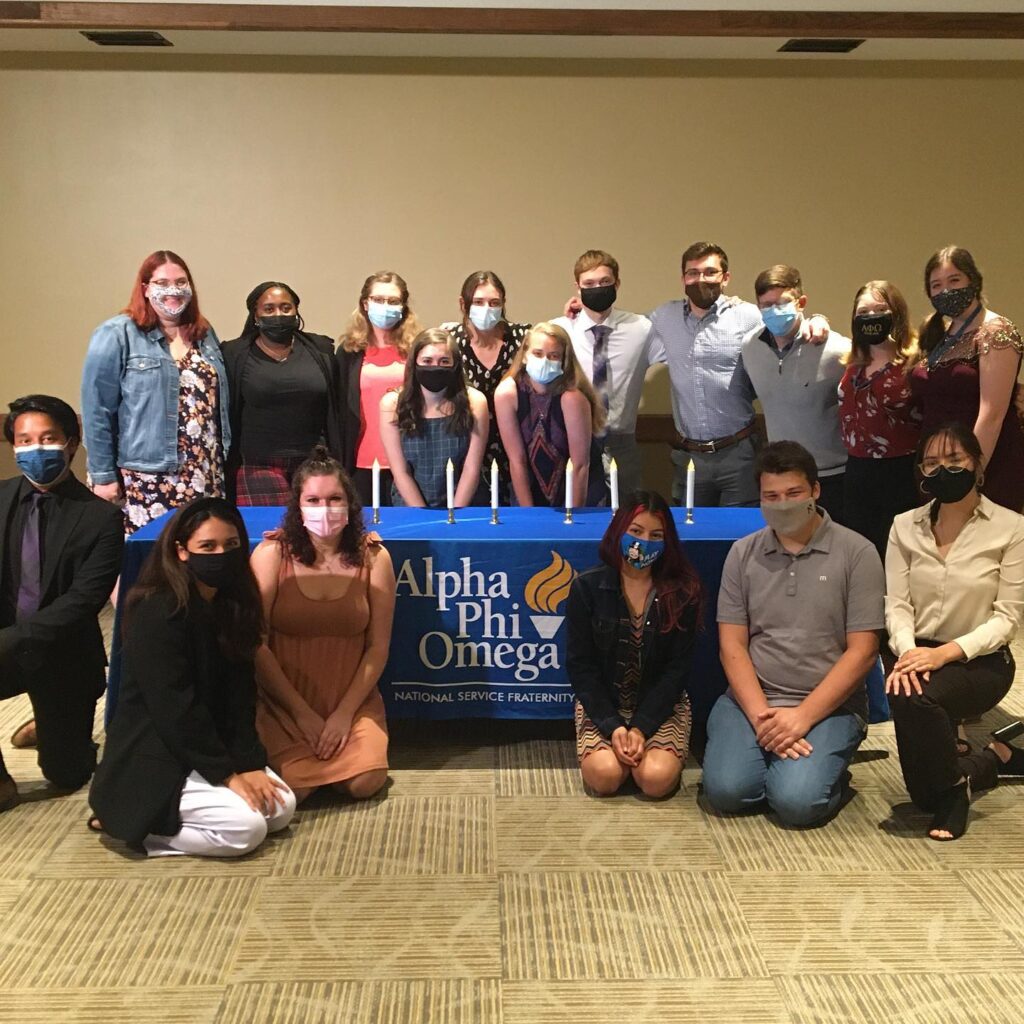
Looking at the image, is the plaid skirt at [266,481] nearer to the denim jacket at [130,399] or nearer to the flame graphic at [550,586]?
the denim jacket at [130,399]

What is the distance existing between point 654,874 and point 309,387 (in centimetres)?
228

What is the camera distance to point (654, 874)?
2.94m

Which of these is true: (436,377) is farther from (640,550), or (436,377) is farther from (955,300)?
(955,300)

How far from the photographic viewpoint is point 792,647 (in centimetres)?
334

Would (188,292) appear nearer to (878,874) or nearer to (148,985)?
(148,985)

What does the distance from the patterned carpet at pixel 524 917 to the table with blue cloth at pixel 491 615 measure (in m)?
0.35

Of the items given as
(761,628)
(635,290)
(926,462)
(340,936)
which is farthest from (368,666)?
(635,290)

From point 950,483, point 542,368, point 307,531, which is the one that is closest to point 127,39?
point 542,368

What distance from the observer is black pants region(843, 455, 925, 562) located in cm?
421

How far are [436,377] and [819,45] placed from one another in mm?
2838

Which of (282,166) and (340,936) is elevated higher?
(282,166)

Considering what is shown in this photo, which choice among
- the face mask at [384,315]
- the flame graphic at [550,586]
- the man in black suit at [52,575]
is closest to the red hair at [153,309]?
the face mask at [384,315]

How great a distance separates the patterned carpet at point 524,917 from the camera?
7.88ft

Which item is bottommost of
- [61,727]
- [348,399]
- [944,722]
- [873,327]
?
[61,727]
